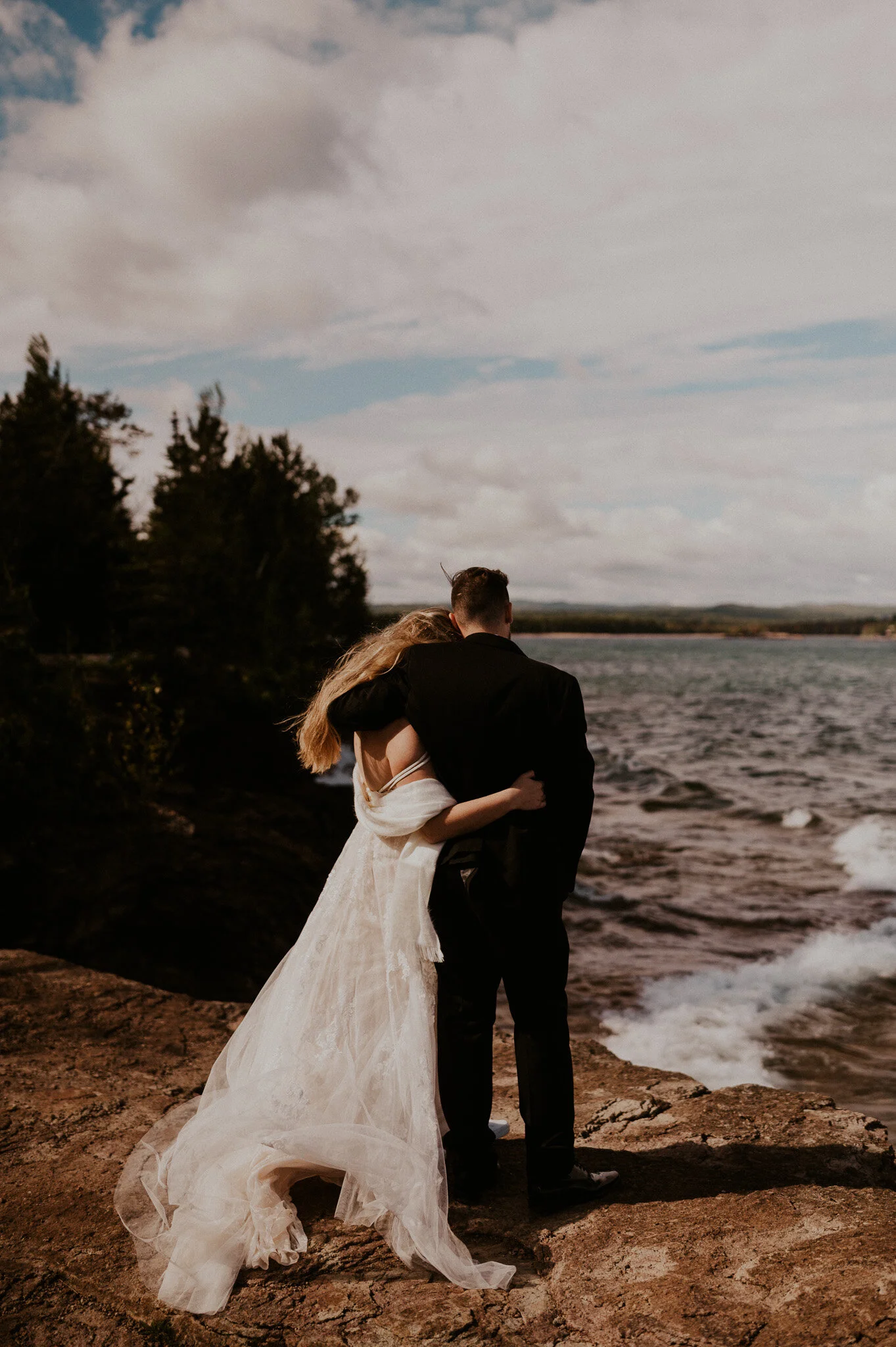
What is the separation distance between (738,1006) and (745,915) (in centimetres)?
321

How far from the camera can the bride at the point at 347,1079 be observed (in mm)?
3127

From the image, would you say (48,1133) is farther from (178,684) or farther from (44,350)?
(44,350)

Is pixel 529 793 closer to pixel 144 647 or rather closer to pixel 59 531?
pixel 144 647

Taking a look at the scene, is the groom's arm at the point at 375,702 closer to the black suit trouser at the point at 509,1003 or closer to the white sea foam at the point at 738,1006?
the black suit trouser at the point at 509,1003

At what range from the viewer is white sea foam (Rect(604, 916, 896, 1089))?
7715mm

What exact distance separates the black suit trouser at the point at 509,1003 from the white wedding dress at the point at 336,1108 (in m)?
0.08

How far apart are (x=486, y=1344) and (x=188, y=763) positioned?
13811mm

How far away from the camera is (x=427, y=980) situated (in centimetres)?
346

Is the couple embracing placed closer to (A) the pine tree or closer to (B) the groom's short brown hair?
(B) the groom's short brown hair

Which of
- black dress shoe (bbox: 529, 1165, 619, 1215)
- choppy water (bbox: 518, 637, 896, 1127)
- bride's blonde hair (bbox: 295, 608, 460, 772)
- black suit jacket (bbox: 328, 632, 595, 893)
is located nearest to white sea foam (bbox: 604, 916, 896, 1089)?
choppy water (bbox: 518, 637, 896, 1127)

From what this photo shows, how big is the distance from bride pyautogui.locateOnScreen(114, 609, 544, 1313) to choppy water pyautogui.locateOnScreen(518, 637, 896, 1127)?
4851 millimetres

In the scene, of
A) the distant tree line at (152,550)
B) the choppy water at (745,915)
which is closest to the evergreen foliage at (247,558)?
the distant tree line at (152,550)

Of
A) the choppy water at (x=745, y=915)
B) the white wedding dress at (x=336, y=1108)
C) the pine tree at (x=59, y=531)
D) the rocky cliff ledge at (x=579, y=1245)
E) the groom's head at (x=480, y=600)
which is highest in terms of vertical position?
the pine tree at (x=59, y=531)

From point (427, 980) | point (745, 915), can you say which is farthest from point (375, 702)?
point (745, 915)
